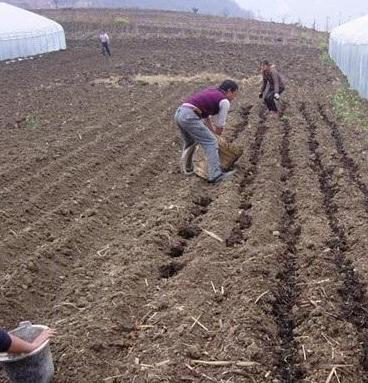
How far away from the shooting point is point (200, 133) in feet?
29.4

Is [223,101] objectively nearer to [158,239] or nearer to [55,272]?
[158,239]

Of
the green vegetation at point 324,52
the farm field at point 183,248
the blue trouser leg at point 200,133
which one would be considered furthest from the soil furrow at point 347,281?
the green vegetation at point 324,52

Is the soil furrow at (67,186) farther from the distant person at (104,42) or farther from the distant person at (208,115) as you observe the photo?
the distant person at (104,42)

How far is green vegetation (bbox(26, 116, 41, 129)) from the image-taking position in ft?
47.2

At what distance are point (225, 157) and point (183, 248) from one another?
297 cm

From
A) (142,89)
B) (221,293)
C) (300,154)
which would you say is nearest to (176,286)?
(221,293)

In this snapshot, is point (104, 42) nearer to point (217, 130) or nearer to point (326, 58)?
point (326, 58)

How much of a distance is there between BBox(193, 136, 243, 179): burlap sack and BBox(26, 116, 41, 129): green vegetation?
19.8 ft

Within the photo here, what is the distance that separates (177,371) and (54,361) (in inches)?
41.8

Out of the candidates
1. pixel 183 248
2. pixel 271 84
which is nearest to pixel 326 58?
pixel 271 84

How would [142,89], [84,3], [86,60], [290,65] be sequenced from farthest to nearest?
[84,3], [86,60], [290,65], [142,89]

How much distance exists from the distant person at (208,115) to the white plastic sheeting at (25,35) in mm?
23648

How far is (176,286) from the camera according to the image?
575 cm

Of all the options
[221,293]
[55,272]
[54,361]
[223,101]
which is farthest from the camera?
[223,101]
